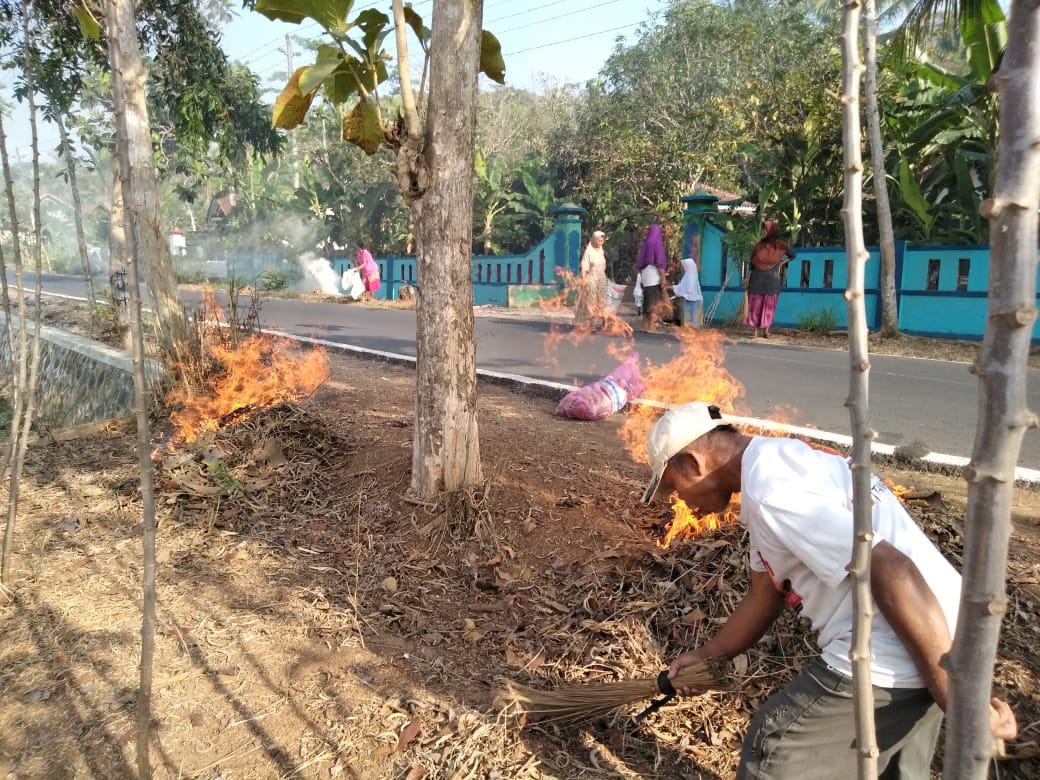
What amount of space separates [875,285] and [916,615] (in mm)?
13098

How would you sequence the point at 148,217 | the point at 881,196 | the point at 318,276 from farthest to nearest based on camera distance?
the point at 318,276, the point at 881,196, the point at 148,217

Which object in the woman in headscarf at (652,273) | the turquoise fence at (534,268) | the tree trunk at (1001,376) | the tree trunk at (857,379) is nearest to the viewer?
the tree trunk at (1001,376)

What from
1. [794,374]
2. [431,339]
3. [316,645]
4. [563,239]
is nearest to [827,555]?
[316,645]

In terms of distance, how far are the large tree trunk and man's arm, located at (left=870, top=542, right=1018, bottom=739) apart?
642 cm

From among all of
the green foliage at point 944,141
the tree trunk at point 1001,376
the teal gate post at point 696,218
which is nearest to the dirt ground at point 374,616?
the tree trunk at point 1001,376

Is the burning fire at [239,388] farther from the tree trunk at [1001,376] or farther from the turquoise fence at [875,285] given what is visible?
the turquoise fence at [875,285]

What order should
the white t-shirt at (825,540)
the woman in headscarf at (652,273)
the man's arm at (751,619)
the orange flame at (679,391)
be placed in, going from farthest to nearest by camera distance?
the woman in headscarf at (652,273), the orange flame at (679,391), the man's arm at (751,619), the white t-shirt at (825,540)

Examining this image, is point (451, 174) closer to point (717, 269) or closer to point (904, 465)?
point (904, 465)

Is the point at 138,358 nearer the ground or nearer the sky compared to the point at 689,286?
nearer the ground

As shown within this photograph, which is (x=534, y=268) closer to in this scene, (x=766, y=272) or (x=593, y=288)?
(x=593, y=288)

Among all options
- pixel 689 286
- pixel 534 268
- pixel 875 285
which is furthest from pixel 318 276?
pixel 875 285

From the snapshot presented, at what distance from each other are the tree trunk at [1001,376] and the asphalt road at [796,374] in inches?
170

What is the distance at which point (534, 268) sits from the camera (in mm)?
21109

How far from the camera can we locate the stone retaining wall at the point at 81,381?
27.2 ft
